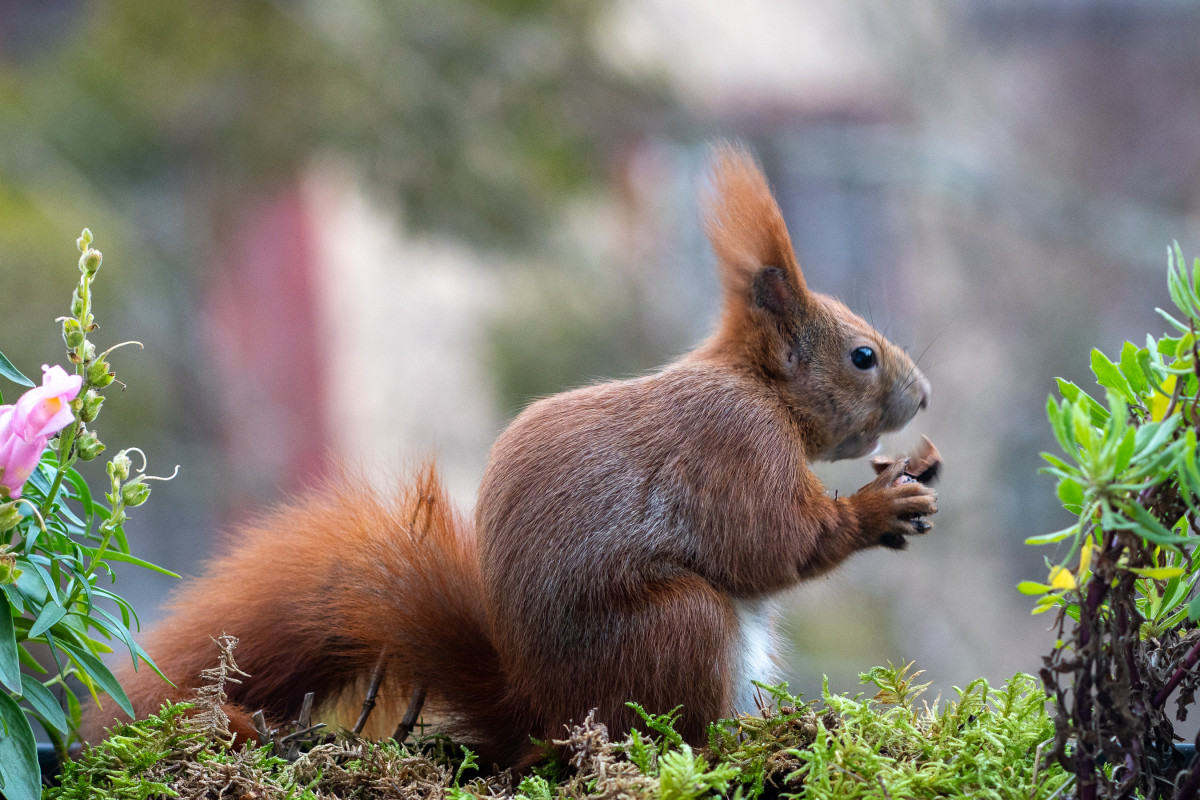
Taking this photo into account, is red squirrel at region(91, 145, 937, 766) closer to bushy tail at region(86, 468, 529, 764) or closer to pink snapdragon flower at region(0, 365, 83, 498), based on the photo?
bushy tail at region(86, 468, 529, 764)

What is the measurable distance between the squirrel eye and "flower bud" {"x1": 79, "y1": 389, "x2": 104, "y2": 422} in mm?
710

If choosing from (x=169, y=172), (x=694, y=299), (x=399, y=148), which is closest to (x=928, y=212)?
(x=694, y=299)

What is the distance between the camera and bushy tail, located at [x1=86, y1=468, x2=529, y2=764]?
3.22 ft

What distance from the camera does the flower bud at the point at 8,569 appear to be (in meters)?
0.69

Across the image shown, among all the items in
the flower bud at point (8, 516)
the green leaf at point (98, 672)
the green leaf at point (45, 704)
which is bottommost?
the green leaf at point (45, 704)

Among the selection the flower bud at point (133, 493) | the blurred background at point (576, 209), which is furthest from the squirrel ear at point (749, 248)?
the blurred background at point (576, 209)

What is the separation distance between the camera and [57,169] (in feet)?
9.33

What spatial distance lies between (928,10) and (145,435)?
250 cm

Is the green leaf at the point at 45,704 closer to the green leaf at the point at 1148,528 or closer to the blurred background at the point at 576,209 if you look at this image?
the green leaf at the point at 1148,528

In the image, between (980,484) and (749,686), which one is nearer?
(749,686)

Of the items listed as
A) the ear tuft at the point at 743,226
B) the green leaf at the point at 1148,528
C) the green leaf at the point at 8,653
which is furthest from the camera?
the ear tuft at the point at 743,226

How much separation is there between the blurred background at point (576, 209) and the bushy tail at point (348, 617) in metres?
1.43

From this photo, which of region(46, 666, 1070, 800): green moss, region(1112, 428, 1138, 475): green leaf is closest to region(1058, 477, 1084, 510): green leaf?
region(1112, 428, 1138, 475): green leaf

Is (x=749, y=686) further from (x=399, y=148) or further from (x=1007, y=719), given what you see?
(x=399, y=148)
